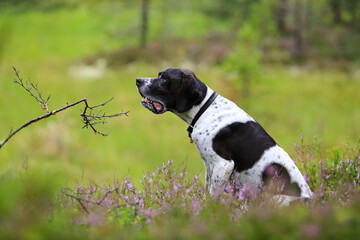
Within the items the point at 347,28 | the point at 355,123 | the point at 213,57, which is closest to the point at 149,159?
the point at 355,123

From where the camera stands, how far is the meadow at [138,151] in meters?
2.22

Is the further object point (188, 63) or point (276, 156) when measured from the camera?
point (188, 63)

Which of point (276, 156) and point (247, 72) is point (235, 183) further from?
point (247, 72)

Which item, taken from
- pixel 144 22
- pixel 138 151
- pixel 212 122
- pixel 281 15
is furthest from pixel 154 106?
pixel 281 15

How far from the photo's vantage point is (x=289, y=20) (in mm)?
28844

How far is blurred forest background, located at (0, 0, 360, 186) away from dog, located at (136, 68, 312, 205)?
2.05 meters

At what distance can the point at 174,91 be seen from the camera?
13.9 ft

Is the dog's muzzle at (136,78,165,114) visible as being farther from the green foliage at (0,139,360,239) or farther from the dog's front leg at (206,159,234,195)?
the green foliage at (0,139,360,239)

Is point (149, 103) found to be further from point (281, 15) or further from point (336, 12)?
point (336, 12)

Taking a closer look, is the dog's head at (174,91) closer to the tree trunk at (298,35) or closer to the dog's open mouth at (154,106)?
the dog's open mouth at (154,106)

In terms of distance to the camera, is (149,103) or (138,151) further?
(138,151)

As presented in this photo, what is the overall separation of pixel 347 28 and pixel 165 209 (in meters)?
24.2

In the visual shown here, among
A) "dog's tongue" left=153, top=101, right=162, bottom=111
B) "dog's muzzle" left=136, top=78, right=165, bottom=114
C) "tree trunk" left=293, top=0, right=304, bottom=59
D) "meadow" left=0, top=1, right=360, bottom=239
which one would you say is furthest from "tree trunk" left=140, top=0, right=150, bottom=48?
"dog's tongue" left=153, top=101, right=162, bottom=111

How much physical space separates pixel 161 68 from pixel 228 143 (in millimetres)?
17440
